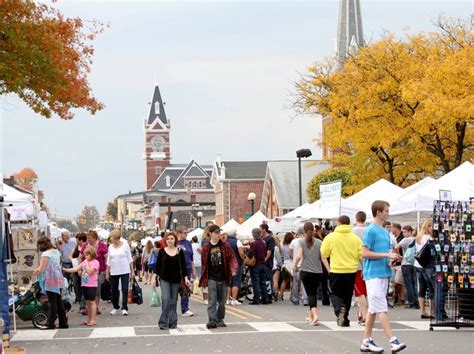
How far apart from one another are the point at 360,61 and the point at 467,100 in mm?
7490

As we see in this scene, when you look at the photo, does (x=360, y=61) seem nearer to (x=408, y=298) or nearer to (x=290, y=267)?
(x=290, y=267)

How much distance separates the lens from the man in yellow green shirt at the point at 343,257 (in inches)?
621

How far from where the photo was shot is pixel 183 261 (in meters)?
17.5

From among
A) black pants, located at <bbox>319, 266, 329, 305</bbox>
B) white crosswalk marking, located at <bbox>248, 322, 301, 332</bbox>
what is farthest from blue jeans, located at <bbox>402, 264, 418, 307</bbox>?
white crosswalk marking, located at <bbox>248, 322, 301, 332</bbox>

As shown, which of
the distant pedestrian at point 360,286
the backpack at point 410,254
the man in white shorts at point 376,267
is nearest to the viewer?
the man in white shorts at point 376,267

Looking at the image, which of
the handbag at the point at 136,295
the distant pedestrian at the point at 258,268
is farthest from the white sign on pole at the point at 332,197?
the handbag at the point at 136,295

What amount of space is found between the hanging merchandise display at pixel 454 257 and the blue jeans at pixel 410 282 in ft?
15.0

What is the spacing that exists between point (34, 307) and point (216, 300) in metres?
3.52

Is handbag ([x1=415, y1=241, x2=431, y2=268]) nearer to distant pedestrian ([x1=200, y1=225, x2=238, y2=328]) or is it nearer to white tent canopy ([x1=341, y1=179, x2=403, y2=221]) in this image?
distant pedestrian ([x1=200, y1=225, x2=238, y2=328])

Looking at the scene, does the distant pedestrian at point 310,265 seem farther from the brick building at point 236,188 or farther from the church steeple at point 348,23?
the brick building at point 236,188

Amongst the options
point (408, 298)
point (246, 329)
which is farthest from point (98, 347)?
point (408, 298)

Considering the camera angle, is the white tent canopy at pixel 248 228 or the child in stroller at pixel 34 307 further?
the white tent canopy at pixel 248 228

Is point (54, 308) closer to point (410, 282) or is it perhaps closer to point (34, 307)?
point (34, 307)

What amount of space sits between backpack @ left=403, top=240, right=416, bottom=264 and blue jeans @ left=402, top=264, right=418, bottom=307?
29cm
